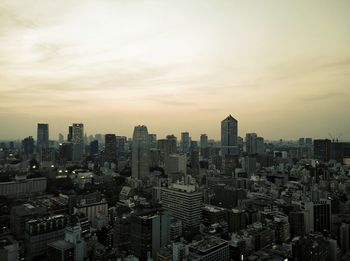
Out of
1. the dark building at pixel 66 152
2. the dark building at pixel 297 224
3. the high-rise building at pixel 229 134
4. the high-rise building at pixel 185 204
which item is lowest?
the dark building at pixel 297 224

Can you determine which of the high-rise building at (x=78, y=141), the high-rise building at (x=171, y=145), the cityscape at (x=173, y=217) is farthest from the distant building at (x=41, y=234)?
the high-rise building at (x=78, y=141)

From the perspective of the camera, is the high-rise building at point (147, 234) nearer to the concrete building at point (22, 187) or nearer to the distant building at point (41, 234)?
the distant building at point (41, 234)

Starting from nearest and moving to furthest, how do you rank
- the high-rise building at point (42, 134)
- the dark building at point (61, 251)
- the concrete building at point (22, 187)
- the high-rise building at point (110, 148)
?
1. the dark building at point (61, 251)
2. the concrete building at point (22, 187)
3. the high-rise building at point (110, 148)
4. the high-rise building at point (42, 134)

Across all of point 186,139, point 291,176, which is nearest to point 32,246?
point 291,176

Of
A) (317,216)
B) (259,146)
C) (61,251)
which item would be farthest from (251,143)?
(61,251)

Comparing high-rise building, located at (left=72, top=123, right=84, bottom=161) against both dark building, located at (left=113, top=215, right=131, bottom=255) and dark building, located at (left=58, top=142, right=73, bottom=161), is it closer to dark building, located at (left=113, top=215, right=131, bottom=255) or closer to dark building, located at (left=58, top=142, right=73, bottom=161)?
dark building, located at (left=58, top=142, right=73, bottom=161)

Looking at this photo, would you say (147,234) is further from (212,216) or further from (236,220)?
(236,220)
